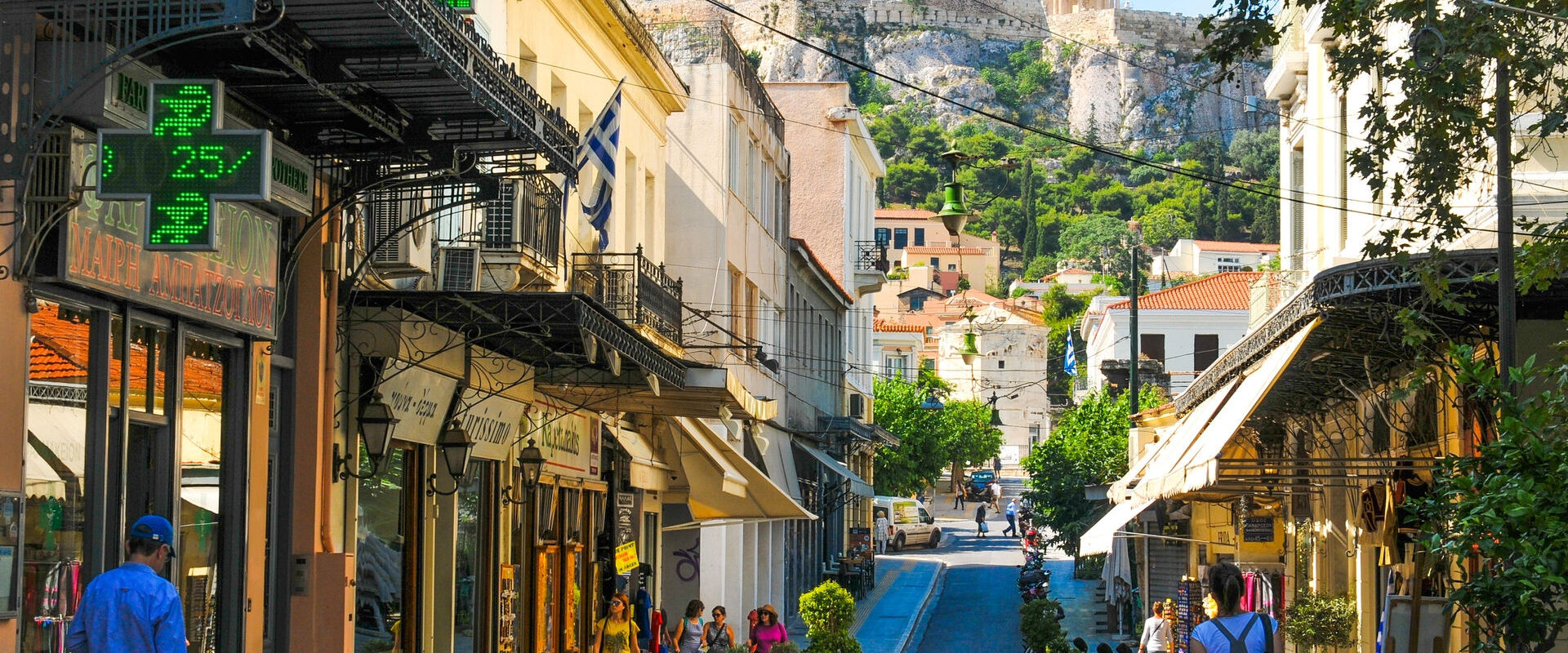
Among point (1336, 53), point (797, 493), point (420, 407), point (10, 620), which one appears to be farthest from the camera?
point (797, 493)

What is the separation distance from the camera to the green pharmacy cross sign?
744cm

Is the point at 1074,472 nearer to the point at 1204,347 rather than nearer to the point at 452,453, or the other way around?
the point at 1204,347

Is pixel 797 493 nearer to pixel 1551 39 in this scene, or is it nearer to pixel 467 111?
pixel 1551 39

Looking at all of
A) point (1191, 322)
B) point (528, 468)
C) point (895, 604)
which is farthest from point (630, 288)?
point (1191, 322)

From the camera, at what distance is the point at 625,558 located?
2159 cm

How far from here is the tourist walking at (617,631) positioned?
1983 centimetres

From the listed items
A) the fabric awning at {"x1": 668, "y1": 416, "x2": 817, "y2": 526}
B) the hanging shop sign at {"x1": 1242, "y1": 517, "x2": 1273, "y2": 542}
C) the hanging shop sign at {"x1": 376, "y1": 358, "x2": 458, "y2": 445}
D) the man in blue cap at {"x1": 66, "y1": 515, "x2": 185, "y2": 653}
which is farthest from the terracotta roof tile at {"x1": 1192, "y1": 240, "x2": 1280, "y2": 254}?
the man in blue cap at {"x1": 66, "y1": 515, "x2": 185, "y2": 653}

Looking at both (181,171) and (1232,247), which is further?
(1232,247)

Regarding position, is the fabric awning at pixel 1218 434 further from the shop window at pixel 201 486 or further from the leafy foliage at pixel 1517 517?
the shop window at pixel 201 486

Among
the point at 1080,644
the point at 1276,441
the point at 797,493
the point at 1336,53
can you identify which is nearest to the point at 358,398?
the point at 1336,53

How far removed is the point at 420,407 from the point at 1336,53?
287 inches

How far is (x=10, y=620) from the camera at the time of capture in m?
7.47

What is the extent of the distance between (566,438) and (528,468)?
2.12 metres

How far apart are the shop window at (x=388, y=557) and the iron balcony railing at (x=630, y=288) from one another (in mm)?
3730
